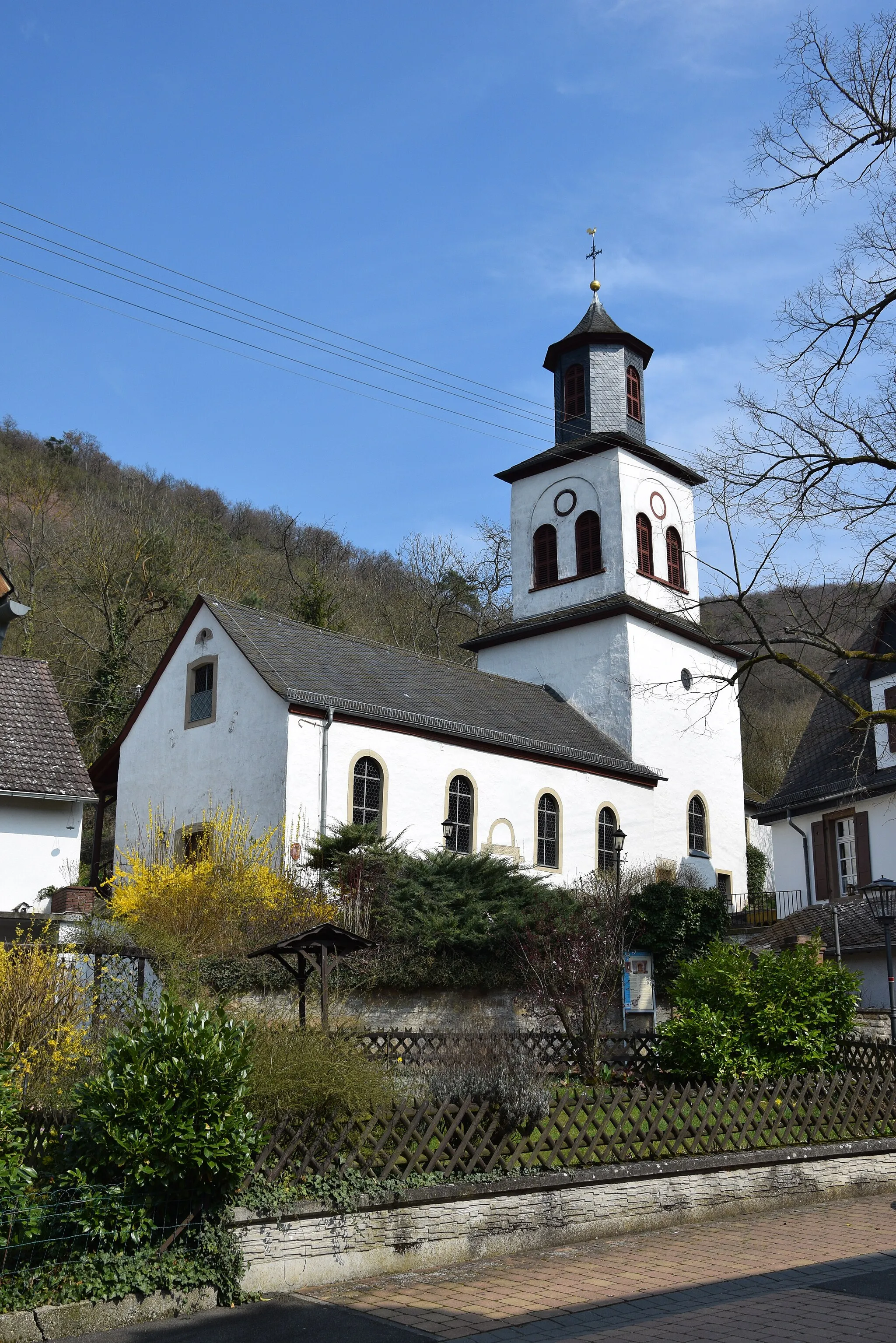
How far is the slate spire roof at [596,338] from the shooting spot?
120 ft

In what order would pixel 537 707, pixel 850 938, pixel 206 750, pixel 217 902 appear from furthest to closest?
pixel 537 707, pixel 206 750, pixel 850 938, pixel 217 902

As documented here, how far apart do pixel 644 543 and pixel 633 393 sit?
5.19m

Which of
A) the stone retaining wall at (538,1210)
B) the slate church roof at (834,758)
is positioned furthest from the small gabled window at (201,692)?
the stone retaining wall at (538,1210)

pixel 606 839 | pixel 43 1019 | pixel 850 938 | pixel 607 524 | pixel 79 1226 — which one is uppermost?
pixel 607 524

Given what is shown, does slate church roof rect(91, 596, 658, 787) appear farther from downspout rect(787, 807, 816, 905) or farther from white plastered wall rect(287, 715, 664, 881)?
downspout rect(787, 807, 816, 905)

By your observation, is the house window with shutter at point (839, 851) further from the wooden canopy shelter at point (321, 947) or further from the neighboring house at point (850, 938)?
the wooden canopy shelter at point (321, 947)

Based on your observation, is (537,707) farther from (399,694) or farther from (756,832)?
(756,832)

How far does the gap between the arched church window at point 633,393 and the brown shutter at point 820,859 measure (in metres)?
14.6

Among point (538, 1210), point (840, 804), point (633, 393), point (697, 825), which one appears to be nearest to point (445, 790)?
point (840, 804)

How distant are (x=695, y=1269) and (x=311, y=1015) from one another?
24.3ft

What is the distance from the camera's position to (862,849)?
2583 centimetres

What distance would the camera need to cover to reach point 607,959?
63.1 feet

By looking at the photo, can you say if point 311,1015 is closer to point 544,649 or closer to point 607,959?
point 607,959

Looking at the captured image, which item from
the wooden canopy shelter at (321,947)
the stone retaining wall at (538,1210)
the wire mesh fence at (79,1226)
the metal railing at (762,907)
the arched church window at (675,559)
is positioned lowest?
the stone retaining wall at (538,1210)
